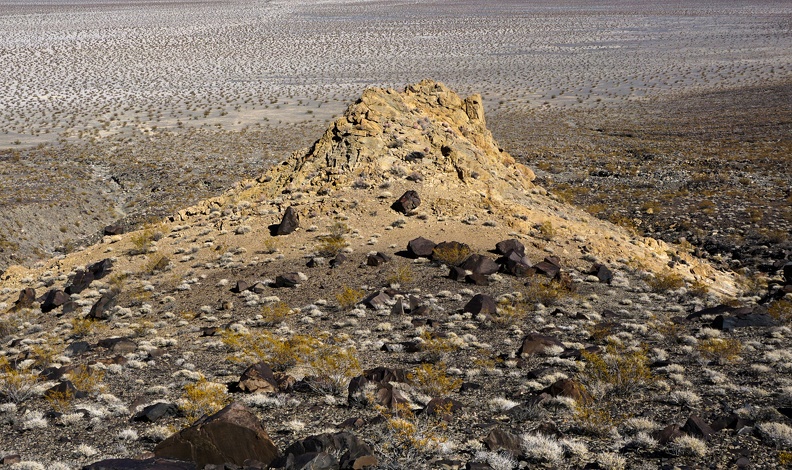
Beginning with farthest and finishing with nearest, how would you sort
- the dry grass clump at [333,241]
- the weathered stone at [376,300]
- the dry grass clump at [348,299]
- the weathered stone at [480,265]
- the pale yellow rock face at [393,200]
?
the pale yellow rock face at [393,200] → the dry grass clump at [333,241] → the weathered stone at [480,265] → the dry grass clump at [348,299] → the weathered stone at [376,300]

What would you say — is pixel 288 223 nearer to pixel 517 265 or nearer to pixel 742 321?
pixel 517 265

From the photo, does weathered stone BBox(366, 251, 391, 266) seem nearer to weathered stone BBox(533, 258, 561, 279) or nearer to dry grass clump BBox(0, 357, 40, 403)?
weathered stone BBox(533, 258, 561, 279)

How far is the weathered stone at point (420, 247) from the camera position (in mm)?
15664

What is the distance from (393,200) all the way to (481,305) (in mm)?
5177

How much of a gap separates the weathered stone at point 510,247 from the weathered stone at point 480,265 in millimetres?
525

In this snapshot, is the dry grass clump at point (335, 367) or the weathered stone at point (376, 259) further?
the weathered stone at point (376, 259)

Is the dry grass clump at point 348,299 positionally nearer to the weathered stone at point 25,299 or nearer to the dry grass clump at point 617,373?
the dry grass clump at point 617,373

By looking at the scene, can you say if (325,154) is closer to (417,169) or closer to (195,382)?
(417,169)

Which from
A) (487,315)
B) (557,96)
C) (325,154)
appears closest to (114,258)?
(325,154)

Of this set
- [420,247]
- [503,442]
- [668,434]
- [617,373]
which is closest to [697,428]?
[668,434]

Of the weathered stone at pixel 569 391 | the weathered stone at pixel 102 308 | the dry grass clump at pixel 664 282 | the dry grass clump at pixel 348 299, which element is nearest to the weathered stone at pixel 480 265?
the dry grass clump at pixel 348 299

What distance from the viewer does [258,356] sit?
36.9ft

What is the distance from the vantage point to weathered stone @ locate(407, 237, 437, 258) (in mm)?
15664

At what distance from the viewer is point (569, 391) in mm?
9344
